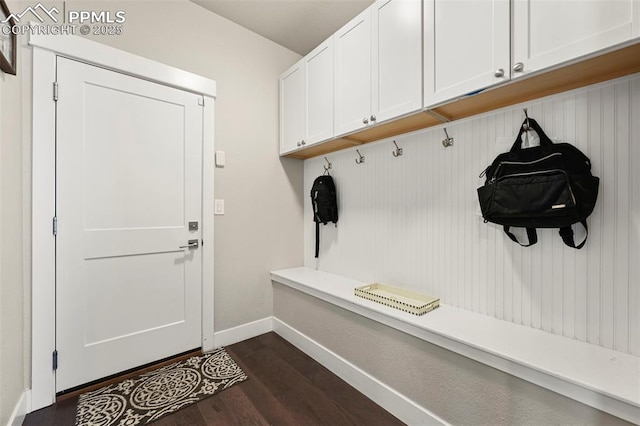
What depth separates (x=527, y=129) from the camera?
1438 mm

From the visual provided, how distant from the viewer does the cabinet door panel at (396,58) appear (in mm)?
1588

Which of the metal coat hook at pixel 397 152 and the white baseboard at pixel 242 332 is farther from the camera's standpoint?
the white baseboard at pixel 242 332

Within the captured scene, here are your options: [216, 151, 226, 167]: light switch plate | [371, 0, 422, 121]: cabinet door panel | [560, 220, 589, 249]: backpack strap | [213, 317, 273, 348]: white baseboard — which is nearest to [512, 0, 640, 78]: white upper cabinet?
[371, 0, 422, 121]: cabinet door panel

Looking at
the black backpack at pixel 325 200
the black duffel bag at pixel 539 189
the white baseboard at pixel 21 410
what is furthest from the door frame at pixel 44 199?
the black duffel bag at pixel 539 189

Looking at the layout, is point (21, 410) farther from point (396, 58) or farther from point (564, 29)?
point (564, 29)

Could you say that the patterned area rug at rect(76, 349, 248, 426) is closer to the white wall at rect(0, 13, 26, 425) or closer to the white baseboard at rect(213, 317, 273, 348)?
the white baseboard at rect(213, 317, 273, 348)

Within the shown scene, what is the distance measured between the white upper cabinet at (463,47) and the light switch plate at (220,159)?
165 cm

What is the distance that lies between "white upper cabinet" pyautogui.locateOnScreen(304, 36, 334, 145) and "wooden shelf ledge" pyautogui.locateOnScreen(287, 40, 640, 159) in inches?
13.9

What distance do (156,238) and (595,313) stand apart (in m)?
2.59

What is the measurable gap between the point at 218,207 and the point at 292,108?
1.11 metres

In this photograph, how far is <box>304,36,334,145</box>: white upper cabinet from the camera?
85.6 inches

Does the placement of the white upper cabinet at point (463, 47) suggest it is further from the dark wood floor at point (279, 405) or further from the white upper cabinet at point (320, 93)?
the dark wood floor at point (279, 405)

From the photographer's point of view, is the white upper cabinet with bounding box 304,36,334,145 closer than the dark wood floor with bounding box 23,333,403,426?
No

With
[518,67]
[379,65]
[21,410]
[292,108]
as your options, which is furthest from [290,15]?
[21,410]
